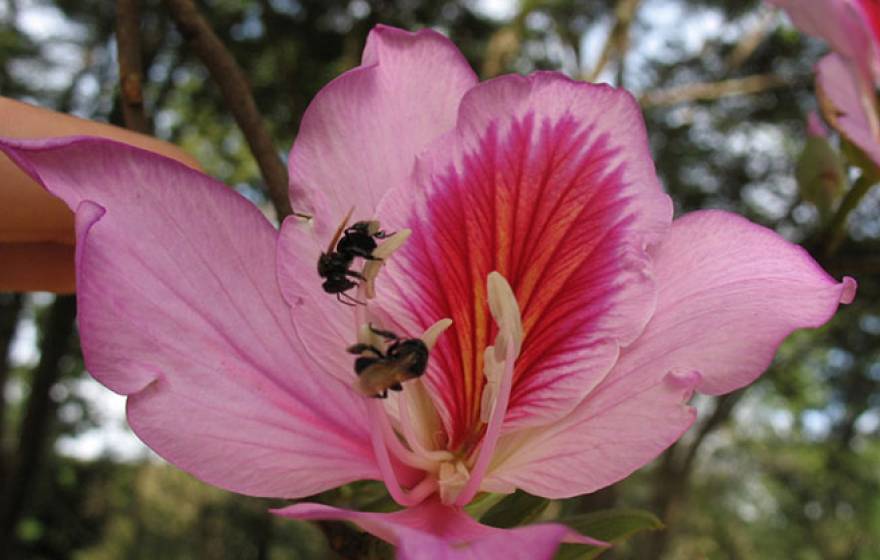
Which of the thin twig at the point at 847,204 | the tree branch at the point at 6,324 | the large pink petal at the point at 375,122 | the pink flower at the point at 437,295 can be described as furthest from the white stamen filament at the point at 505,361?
the tree branch at the point at 6,324

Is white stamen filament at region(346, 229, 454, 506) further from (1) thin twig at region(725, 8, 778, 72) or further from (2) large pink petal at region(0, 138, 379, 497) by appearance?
(1) thin twig at region(725, 8, 778, 72)

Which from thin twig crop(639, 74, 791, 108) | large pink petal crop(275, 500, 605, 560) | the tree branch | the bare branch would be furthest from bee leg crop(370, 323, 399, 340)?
the tree branch

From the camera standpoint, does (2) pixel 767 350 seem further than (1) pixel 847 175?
No

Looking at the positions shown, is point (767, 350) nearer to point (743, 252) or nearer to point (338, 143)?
point (743, 252)

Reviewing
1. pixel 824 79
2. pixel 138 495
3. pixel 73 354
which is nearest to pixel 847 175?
pixel 824 79

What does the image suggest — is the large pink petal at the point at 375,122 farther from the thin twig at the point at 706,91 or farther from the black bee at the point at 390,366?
the thin twig at the point at 706,91
